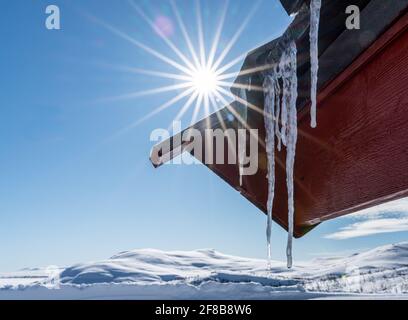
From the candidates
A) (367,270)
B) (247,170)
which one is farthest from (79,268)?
(247,170)

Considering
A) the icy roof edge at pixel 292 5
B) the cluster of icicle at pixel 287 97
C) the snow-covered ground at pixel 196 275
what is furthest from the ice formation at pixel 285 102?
the snow-covered ground at pixel 196 275

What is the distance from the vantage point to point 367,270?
2468 inches

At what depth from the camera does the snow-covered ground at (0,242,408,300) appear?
52.4 metres

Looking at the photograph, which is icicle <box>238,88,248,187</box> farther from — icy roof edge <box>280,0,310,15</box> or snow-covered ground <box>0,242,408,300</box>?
snow-covered ground <box>0,242,408,300</box>

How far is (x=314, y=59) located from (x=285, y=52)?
0.40 ft

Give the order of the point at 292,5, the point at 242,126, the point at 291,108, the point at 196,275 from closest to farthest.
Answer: the point at 292,5 → the point at 291,108 → the point at 242,126 → the point at 196,275

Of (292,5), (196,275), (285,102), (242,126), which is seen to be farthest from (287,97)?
(196,275)

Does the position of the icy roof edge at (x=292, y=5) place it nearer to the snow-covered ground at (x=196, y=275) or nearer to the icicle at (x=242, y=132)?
the icicle at (x=242, y=132)

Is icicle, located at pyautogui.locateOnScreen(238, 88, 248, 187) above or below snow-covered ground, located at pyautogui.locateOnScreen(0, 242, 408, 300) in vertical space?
above

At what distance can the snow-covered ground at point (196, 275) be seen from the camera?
52375 millimetres

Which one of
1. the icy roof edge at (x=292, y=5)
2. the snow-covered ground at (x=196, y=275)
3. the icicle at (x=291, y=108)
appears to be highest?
the icy roof edge at (x=292, y=5)

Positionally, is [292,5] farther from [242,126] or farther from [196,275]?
[196,275]

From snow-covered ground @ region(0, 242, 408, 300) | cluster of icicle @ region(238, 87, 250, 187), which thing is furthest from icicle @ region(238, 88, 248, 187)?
snow-covered ground @ region(0, 242, 408, 300)

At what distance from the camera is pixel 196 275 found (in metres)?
63.9
